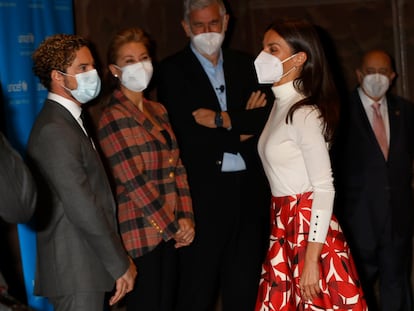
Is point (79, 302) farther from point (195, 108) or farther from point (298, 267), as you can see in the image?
point (195, 108)

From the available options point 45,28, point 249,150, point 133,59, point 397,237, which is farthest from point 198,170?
point 397,237

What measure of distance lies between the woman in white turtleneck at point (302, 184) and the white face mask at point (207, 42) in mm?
917

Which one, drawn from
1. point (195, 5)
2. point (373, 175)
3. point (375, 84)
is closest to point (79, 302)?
point (195, 5)

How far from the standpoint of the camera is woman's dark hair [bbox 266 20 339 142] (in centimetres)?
304

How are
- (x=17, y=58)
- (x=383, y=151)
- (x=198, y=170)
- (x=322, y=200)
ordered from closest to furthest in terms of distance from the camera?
(x=322, y=200)
(x=17, y=58)
(x=198, y=170)
(x=383, y=151)

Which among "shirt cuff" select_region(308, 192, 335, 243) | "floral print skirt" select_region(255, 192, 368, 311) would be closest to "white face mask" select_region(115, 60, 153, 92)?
"floral print skirt" select_region(255, 192, 368, 311)

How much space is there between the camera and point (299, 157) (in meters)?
3.04

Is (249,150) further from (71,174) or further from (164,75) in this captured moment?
(71,174)

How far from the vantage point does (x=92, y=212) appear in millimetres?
2996

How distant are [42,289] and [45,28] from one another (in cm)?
138

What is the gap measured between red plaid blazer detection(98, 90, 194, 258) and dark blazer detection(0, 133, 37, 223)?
4.88ft

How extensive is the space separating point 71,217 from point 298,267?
0.89 metres

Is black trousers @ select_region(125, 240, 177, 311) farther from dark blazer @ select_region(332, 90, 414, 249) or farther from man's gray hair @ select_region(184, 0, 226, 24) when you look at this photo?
dark blazer @ select_region(332, 90, 414, 249)

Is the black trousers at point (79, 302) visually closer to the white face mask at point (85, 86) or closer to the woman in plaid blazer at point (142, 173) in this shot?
the woman in plaid blazer at point (142, 173)
